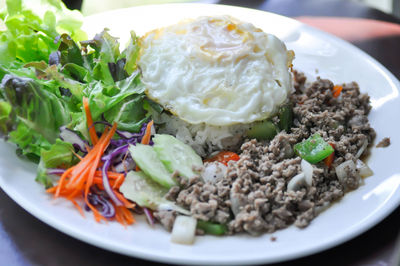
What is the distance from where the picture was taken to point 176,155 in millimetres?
3139

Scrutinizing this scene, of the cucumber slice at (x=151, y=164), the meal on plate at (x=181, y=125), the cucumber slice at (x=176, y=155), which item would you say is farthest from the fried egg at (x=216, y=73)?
the cucumber slice at (x=151, y=164)

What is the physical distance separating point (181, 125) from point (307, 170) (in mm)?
1078

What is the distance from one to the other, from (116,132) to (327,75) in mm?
2174

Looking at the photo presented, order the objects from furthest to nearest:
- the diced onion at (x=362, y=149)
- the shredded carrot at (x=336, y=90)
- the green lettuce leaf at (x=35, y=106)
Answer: the shredded carrot at (x=336, y=90), the diced onion at (x=362, y=149), the green lettuce leaf at (x=35, y=106)

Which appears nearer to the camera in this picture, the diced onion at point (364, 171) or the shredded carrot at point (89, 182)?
the shredded carrot at point (89, 182)

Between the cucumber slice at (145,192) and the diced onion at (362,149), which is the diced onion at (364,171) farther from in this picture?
the cucumber slice at (145,192)

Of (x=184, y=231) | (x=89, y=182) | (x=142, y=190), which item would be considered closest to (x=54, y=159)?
(x=89, y=182)

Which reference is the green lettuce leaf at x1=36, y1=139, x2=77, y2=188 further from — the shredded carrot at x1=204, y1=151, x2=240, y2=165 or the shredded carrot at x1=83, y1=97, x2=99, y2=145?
the shredded carrot at x1=204, y1=151, x2=240, y2=165

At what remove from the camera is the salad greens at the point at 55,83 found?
3.04m

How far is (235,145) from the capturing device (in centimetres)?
357

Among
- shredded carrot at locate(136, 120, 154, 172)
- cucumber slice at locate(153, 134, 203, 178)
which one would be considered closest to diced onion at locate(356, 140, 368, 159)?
cucumber slice at locate(153, 134, 203, 178)

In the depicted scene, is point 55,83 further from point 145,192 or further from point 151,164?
point 145,192

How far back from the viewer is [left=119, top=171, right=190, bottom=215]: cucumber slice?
2.80m

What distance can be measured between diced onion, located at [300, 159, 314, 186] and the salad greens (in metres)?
1.19
